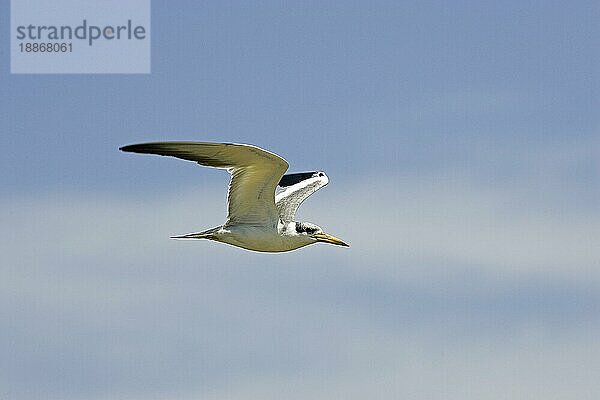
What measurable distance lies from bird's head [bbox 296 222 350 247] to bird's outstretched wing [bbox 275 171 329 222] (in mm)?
1433

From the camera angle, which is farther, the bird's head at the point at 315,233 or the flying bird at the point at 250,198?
the bird's head at the point at 315,233

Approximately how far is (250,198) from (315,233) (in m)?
2.00

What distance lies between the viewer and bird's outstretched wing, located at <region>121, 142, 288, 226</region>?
83.1 feet

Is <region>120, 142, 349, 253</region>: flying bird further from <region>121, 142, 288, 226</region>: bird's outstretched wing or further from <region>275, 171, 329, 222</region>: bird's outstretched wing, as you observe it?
<region>275, 171, 329, 222</region>: bird's outstretched wing

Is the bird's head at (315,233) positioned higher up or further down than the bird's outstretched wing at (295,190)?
further down

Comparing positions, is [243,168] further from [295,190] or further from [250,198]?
[295,190]

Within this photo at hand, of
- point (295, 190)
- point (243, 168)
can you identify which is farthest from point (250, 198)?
point (295, 190)

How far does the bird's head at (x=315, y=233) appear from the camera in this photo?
28859 millimetres

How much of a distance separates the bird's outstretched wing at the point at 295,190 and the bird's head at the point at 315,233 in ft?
4.70

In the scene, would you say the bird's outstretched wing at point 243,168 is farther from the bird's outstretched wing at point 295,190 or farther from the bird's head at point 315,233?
the bird's outstretched wing at point 295,190

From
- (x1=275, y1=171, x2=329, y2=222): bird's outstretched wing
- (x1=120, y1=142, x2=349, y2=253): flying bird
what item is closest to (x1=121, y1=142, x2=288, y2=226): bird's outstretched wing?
(x1=120, y1=142, x2=349, y2=253): flying bird

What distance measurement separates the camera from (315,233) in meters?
29.0

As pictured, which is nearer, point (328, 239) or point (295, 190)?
point (328, 239)

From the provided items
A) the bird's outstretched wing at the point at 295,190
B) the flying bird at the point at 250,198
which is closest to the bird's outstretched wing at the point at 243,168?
the flying bird at the point at 250,198
